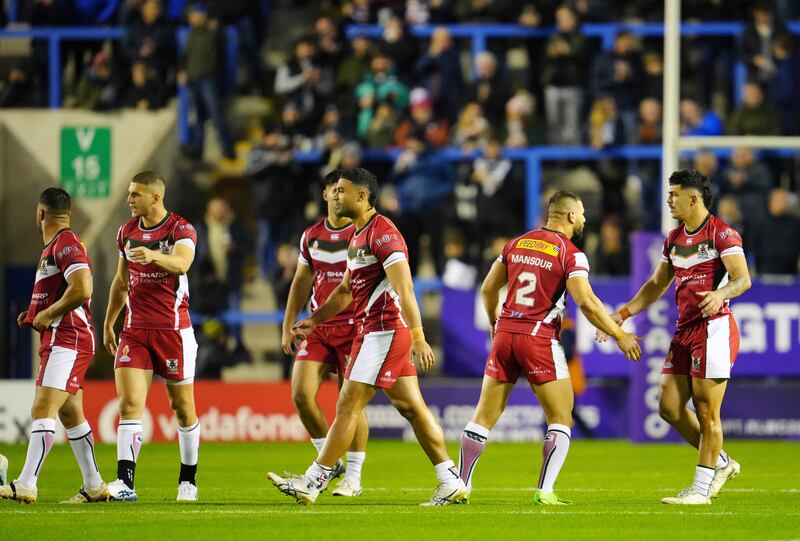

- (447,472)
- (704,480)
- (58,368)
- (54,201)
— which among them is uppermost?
(54,201)

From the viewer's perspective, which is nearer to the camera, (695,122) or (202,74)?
(695,122)

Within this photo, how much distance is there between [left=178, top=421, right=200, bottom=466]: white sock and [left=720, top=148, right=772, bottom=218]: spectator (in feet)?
34.8

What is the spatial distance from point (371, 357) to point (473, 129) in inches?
439

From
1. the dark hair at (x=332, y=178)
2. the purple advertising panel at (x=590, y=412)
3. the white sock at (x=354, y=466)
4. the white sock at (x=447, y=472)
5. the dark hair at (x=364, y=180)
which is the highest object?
the dark hair at (x=332, y=178)

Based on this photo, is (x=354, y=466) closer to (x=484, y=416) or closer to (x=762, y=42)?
(x=484, y=416)

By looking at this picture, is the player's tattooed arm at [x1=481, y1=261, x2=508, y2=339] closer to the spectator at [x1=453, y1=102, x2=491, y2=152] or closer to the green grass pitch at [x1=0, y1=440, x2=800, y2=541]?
the green grass pitch at [x1=0, y1=440, x2=800, y2=541]

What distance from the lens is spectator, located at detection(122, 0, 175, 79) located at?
20.9 meters

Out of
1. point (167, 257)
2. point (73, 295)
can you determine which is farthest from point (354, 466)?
point (73, 295)

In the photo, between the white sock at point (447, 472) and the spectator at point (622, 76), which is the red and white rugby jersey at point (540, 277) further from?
the spectator at point (622, 76)

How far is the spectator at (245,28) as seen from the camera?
21438mm

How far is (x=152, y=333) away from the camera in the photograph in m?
10.1

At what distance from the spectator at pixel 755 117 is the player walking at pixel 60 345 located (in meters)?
12.2

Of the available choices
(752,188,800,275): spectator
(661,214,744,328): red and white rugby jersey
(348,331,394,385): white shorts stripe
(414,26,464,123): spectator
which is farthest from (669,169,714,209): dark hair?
(414,26,464,123): spectator

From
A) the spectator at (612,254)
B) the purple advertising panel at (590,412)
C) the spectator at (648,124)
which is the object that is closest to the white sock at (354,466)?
the purple advertising panel at (590,412)
